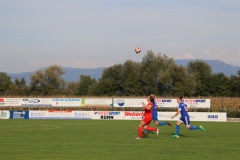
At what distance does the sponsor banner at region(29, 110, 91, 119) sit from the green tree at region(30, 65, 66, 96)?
51041mm

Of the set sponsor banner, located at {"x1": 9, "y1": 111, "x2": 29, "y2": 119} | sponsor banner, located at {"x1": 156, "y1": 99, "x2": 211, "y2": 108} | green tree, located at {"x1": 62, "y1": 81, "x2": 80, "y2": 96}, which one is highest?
green tree, located at {"x1": 62, "y1": 81, "x2": 80, "y2": 96}

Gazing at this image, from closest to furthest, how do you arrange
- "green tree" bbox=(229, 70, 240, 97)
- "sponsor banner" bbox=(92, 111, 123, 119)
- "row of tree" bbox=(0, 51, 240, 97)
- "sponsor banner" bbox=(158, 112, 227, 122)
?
"sponsor banner" bbox=(158, 112, 227, 122)
"sponsor banner" bbox=(92, 111, 123, 119)
"row of tree" bbox=(0, 51, 240, 97)
"green tree" bbox=(229, 70, 240, 97)

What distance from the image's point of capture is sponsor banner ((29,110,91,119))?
48.2 m

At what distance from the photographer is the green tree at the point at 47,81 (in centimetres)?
9925

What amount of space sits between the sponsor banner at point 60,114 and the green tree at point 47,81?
51041mm

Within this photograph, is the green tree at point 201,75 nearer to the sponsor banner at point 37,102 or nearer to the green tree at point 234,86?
the green tree at point 234,86

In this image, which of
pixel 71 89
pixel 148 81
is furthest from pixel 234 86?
pixel 71 89

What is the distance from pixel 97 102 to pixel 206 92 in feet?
157

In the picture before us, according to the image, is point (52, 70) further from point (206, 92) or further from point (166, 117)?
point (166, 117)

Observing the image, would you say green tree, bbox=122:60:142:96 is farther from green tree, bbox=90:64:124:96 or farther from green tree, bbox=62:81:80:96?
green tree, bbox=62:81:80:96

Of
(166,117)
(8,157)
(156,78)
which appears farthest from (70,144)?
(156,78)

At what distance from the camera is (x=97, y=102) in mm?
55062

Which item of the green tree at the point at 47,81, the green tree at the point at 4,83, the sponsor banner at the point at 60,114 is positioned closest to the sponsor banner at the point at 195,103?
the sponsor banner at the point at 60,114

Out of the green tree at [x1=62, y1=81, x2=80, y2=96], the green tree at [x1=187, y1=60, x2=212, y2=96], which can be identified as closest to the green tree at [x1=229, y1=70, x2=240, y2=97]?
the green tree at [x1=187, y1=60, x2=212, y2=96]
